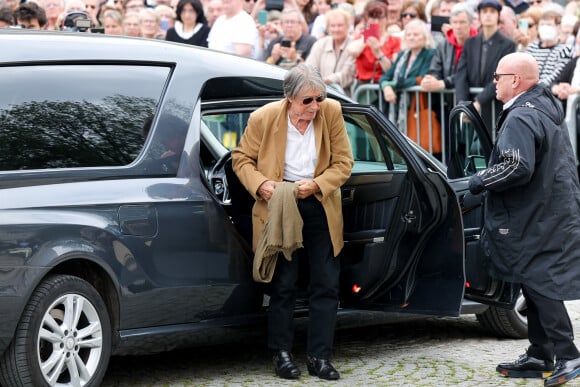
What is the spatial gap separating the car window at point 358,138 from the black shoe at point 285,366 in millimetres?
1124

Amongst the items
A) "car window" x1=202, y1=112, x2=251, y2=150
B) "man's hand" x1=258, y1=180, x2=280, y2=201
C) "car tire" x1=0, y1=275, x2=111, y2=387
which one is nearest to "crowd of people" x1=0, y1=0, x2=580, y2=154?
"car window" x1=202, y1=112, x2=251, y2=150

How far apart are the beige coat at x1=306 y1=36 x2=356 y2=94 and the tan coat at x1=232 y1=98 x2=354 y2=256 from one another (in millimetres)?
6395

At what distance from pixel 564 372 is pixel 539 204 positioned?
880 millimetres

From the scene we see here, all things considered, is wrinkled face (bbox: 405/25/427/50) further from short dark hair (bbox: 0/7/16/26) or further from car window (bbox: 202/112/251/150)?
car window (bbox: 202/112/251/150)

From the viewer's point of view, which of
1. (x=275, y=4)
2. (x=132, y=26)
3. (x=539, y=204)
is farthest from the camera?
(x=275, y=4)

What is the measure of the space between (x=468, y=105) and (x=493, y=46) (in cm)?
471

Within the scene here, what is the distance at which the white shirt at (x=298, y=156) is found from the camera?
21.7 feet

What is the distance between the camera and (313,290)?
21.9ft

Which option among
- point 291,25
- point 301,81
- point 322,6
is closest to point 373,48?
point 291,25

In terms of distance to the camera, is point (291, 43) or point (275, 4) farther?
point (275, 4)

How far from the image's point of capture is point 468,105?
22.8 feet

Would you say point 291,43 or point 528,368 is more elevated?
point 291,43

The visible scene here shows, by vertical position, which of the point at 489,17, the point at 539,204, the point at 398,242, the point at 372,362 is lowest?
the point at 372,362

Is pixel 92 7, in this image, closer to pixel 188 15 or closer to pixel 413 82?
pixel 188 15
